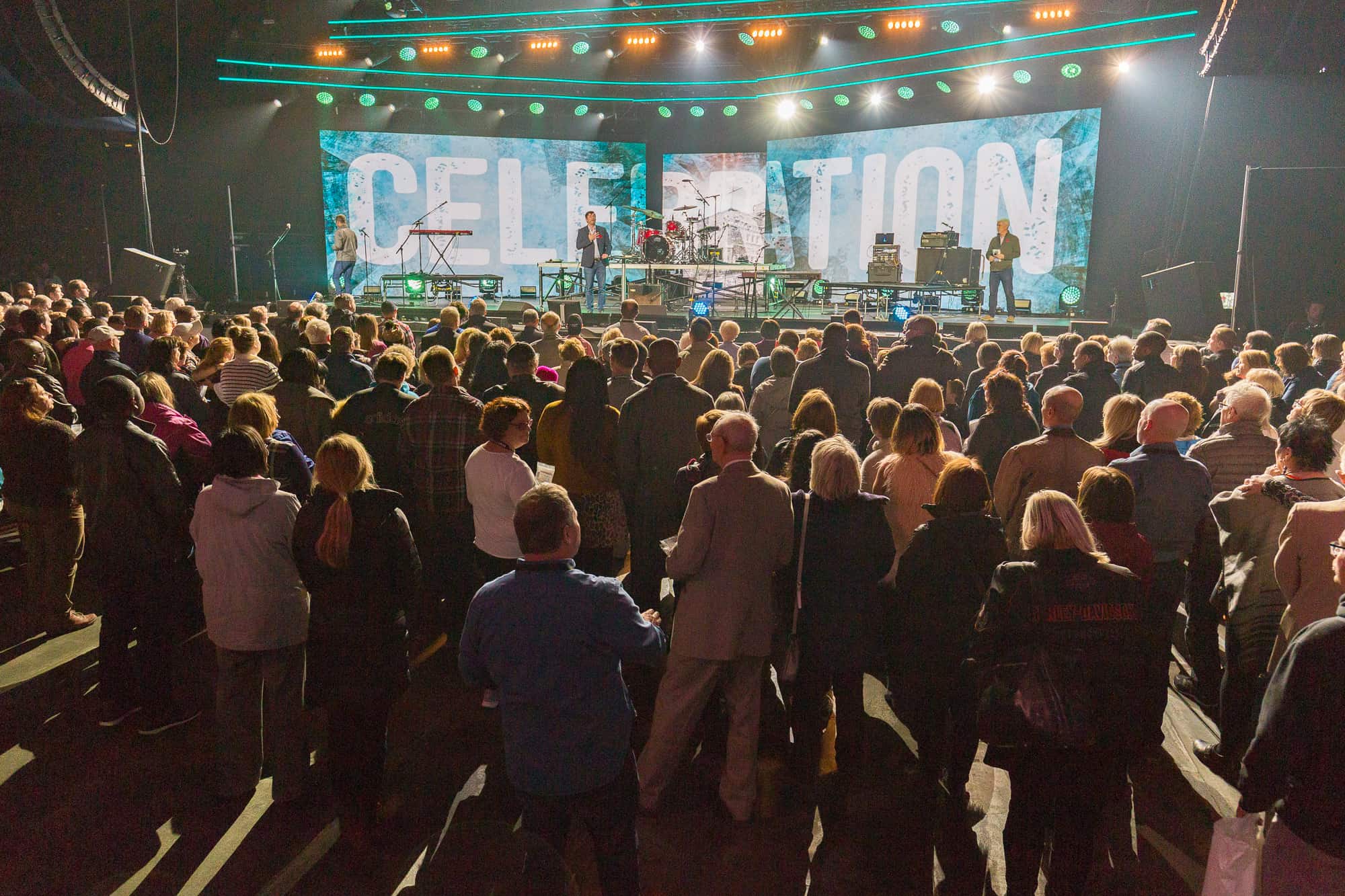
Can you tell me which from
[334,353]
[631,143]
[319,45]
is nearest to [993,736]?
[334,353]

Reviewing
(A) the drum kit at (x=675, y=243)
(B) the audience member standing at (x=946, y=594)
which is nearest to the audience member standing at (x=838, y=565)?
(B) the audience member standing at (x=946, y=594)

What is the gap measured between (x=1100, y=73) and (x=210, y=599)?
15510 mm

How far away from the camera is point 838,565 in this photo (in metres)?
3.27

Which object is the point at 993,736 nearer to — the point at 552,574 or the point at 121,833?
the point at 552,574

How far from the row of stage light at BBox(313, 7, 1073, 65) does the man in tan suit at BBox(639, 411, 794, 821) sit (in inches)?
511

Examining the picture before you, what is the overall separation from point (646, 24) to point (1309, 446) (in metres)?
13.5

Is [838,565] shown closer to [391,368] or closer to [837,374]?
[391,368]

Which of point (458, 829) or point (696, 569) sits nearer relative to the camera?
point (696, 569)

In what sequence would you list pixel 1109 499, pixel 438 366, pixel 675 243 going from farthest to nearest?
pixel 675 243 → pixel 438 366 → pixel 1109 499

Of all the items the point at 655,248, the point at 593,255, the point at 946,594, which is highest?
the point at 655,248

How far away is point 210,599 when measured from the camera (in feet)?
11.0

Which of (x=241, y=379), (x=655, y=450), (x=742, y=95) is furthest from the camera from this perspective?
(x=742, y=95)

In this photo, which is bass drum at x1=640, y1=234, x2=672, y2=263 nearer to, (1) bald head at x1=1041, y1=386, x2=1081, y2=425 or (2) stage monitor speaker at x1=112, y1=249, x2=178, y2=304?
(2) stage monitor speaker at x1=112, y1=249, x2=178, y2=304

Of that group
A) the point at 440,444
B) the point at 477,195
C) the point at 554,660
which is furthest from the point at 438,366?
the point at 477,195
